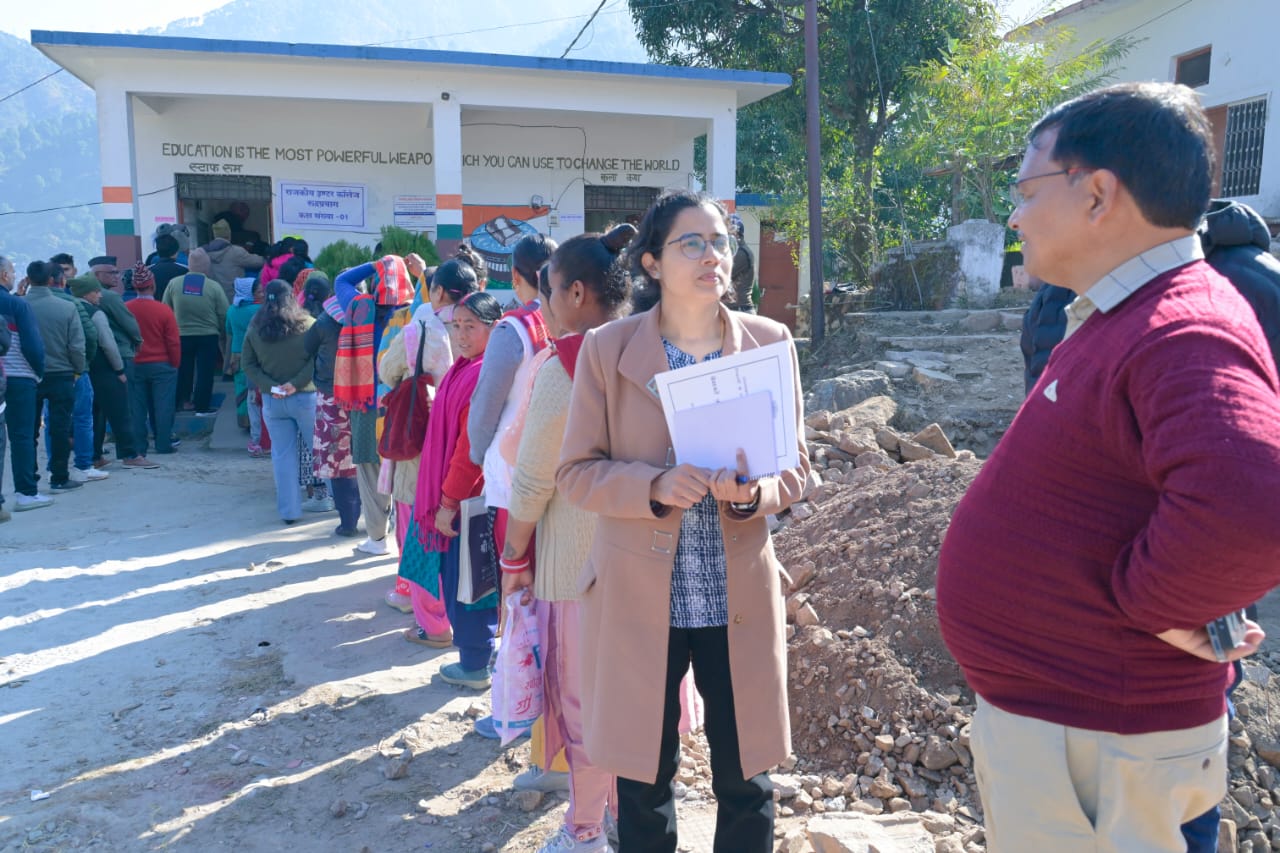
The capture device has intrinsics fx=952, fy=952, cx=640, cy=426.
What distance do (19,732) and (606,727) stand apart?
3.05 meters

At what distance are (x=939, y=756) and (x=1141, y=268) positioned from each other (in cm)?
209

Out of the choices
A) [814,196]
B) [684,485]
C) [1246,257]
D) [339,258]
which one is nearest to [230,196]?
[339,258]

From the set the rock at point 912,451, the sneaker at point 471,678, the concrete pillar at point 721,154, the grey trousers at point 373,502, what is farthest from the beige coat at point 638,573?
the concrete pillar at point 721,154

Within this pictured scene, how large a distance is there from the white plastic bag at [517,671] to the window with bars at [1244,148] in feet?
50.0

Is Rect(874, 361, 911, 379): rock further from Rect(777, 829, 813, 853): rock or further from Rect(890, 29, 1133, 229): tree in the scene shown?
Rect(777, 829, 813, 853): rock

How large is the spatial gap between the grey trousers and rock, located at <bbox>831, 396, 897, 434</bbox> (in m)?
3.02

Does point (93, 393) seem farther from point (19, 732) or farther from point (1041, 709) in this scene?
point (1041, 709)

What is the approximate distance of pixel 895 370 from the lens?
7930 mm

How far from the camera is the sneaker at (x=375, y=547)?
6.33 m

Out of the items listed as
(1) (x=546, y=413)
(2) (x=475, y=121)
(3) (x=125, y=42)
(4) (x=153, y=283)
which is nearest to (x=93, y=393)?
(4) (x=153, y=283)

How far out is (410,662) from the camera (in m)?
4.62

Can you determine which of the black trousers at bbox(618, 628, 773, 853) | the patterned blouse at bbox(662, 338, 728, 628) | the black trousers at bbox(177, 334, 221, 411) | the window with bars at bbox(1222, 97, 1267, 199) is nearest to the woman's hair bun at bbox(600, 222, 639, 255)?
the patterned blouse at bbox(662, 338, 728, 628)

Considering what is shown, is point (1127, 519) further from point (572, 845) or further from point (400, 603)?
point (400, 603)

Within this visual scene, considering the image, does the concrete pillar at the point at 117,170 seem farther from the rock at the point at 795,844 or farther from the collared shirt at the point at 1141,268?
the collared shirt at the point at 1141,268
